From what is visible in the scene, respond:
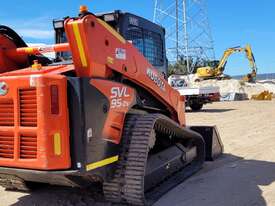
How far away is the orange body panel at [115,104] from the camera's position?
4.23 meters

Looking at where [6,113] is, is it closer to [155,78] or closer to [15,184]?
[15,184]

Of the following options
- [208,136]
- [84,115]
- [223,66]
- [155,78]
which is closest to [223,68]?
[223,66]

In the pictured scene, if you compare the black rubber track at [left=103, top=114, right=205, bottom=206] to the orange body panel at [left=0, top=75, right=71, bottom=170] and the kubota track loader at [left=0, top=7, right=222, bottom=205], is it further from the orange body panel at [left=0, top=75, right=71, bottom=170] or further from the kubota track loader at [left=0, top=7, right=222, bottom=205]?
the orange body panel at [left=0, top=75, right=71, bottom=170]

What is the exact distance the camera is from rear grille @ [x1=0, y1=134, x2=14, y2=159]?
13.4 feet

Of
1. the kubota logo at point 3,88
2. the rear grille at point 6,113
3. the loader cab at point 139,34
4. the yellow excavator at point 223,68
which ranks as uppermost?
the yellow excavator at point 223,68

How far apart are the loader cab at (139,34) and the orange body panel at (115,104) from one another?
51.7 inches

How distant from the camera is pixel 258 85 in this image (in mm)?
40625

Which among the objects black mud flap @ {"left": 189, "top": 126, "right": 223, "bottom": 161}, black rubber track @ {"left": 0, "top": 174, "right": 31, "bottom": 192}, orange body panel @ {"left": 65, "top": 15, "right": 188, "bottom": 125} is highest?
orange body panel @ {"left": 65, "top": 15, "right": 188, "bottom": 125}

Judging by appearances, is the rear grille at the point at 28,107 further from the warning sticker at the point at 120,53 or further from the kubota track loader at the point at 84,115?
the warning sticker at the point at 120,53

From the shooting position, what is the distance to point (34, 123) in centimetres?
389

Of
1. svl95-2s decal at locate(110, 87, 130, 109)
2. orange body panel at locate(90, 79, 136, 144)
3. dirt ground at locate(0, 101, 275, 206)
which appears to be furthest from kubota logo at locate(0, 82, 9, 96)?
dirt ground at locate(0, 101, 275, 206)

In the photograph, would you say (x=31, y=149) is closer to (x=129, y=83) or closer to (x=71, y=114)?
(x=71, y=114)

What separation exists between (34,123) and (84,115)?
1.45 feet

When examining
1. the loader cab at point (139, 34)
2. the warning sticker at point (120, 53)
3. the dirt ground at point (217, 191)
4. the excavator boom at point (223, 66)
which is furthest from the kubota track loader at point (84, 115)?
the excavator boom at point (223, 66)
